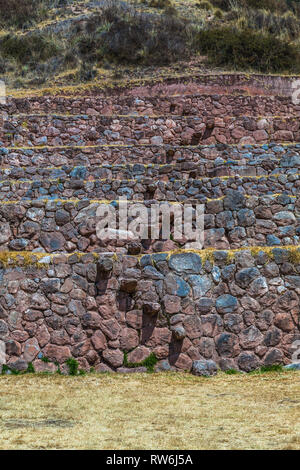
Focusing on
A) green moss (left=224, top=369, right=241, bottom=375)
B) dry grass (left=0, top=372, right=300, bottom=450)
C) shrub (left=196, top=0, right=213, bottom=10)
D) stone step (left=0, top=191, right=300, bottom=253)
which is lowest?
green moss (left=224, top=369, right=241, bottom=375)

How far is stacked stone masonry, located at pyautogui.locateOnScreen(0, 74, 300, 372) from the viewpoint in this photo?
25.3 ft

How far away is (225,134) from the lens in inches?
599

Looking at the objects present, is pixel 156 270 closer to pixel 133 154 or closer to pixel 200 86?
pixel 133 154

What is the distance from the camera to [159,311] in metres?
7.73

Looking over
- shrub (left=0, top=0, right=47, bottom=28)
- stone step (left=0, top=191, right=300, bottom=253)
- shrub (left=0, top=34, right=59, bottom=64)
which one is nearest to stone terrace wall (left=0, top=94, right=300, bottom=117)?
stone step (left=0, top=191, right=300, bottom=253)

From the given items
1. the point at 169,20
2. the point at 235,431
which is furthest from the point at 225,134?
the point at 169,20

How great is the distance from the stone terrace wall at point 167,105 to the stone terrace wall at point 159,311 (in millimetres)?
9012

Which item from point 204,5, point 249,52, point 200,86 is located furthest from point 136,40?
point 204,5

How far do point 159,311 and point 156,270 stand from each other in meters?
0.49

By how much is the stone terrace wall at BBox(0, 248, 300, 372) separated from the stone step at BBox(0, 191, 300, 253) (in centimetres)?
105

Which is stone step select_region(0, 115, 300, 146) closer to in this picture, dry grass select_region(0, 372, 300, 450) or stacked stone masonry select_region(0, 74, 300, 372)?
stacked stone masonry select_region(0, 74, 300, 372)

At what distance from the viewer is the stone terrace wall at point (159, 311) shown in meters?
7.68
